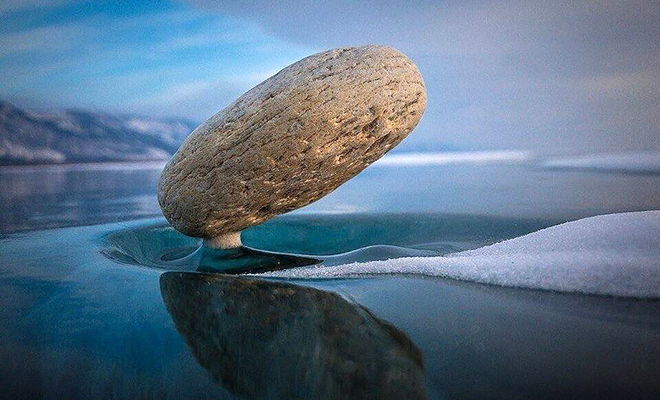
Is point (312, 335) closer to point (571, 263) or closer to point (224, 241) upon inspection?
point (571, 263)

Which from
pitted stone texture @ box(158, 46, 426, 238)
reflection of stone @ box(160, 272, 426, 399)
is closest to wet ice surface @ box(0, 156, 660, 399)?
reflection of stone @ box(160, 272, 426, 399)

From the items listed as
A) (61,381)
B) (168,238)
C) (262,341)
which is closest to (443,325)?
(262,341)

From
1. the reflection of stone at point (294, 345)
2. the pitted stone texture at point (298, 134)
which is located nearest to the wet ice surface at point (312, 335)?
the reflection of stone at point (294, 345)

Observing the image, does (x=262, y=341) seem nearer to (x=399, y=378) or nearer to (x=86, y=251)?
(x=399, y=378)

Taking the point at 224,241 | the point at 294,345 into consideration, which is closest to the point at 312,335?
the point at 294,345

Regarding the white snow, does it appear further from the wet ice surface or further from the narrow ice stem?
the narrow ice stem
